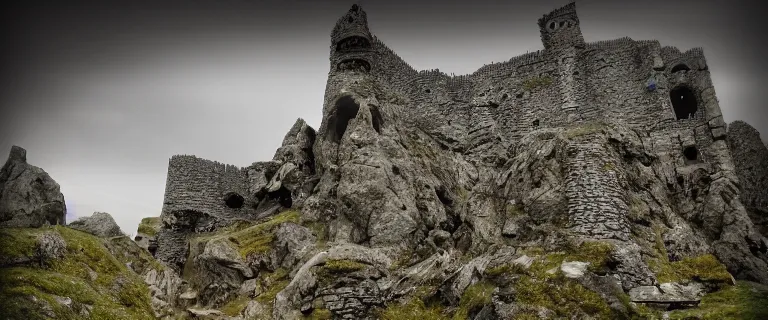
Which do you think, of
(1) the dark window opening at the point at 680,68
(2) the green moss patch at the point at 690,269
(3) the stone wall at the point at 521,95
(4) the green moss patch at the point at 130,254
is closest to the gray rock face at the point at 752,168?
(3) the stone wall at the point at 521,95

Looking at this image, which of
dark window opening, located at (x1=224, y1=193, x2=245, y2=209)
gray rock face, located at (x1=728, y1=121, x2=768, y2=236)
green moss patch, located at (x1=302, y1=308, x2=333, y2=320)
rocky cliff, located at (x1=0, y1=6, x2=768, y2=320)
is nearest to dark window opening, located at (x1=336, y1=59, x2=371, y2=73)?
rocky cliff, located at (x1=0, y1=6, x2=768, y2=320)

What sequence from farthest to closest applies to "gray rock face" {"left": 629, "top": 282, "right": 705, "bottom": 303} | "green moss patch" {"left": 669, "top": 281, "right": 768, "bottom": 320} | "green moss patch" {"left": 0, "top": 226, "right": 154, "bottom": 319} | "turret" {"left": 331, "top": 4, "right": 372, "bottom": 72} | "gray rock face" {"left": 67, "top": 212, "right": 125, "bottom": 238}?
"turret" {"left": 331, "top": 4, "right": 372, "bottom": 72} → "gray rock face" {"left": 67, "top": 212, "right": 125, "bottom": 238} → "gray rock face" {"left": 629, "top": 282, "right": 705, "bottom": 303} → "green moss patch" {"left": 0, "top": 226, "right": 154, "bottom": 319} → "green moss patch" {"left": 669, "top": 281, "right": 768, "bottom": 320}

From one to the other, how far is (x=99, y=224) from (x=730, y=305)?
2816 cm

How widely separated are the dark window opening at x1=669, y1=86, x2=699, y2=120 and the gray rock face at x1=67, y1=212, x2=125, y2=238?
36.0m

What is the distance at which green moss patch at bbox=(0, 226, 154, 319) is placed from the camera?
1466 cm

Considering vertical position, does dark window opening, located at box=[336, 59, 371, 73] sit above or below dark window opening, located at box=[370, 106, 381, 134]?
above

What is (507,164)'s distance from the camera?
26453 millimetres

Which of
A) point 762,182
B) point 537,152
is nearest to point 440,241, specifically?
point 537,152

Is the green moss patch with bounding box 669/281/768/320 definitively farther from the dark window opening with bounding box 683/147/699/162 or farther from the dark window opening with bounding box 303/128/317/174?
the dark window opening with bounding box 303/128/317/174

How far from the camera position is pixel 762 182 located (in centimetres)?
3362

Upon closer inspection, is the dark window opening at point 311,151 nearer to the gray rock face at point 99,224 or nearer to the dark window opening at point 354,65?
the dark window opening at point 354,65

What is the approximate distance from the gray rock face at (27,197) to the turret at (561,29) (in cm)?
3263

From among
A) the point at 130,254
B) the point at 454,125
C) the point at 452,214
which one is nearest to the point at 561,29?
the point at 454,125

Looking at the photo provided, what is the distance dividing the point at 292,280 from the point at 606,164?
1499 centimetres
